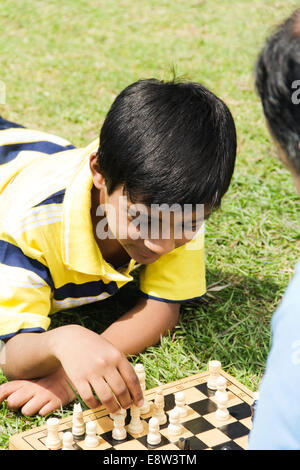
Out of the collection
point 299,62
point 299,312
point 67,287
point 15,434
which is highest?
point 299,62

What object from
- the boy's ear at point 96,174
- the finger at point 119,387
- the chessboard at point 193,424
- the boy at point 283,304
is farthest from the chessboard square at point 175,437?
the boy's ear at point 96,174

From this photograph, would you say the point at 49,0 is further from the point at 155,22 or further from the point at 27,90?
the point at 27,90

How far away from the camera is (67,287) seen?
1.87 m

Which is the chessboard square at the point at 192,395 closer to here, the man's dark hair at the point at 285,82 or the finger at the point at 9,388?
the finger at the point at 9,388

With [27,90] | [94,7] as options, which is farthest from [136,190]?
[94,7]

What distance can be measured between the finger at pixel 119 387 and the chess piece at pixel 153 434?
9 centimetres

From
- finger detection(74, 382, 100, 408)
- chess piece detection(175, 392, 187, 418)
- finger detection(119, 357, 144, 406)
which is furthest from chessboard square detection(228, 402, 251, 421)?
finger detection(74, 382, 100, 408)

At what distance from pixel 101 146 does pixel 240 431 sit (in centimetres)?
74

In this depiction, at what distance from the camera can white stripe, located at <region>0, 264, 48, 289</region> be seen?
5.67 ft

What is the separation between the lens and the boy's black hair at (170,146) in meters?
1.53

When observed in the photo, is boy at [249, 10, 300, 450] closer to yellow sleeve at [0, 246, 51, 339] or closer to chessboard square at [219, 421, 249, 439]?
chessboard square at [219, 421, 249, 439]

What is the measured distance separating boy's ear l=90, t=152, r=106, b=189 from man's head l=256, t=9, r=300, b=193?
0.61 m

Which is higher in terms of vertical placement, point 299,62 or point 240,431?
point 299,62

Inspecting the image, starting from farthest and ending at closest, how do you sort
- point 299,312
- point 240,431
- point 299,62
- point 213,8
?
point 213,8 < point 240,431 < point 299,62 < point 299,312
